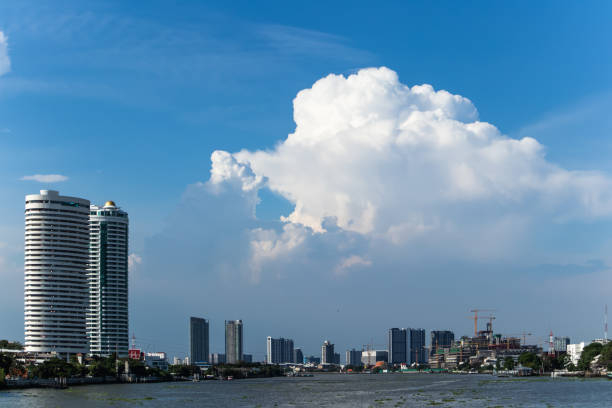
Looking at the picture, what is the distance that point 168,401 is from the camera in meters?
151

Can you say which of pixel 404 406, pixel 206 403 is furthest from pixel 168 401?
pixel 404 406

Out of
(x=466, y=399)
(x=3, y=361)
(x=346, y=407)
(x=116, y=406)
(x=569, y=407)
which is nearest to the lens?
(x=569, y=407)

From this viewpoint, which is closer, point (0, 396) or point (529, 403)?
point (529, 403)

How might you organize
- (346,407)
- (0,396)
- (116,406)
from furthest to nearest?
(0,396)
(116,406)
(346,407)

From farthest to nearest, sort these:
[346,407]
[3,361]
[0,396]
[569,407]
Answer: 1. [3,361]
2. [0,396]
3. [346,407]
4. [569,407]

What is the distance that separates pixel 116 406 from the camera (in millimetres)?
132250

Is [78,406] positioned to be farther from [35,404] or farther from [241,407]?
[241,407]

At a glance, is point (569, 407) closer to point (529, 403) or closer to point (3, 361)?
A: point (529, 403)

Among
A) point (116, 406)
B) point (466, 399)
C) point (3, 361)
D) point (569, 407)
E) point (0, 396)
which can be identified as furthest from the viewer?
point (3, 361)

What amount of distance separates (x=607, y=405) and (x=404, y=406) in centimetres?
3111

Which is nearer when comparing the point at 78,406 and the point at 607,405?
the point at 607,405

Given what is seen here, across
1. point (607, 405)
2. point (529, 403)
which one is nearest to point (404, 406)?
point (529, 403)

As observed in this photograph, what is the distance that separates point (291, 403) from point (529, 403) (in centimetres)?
4034

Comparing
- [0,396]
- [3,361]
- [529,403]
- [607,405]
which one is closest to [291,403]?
[529,403]
